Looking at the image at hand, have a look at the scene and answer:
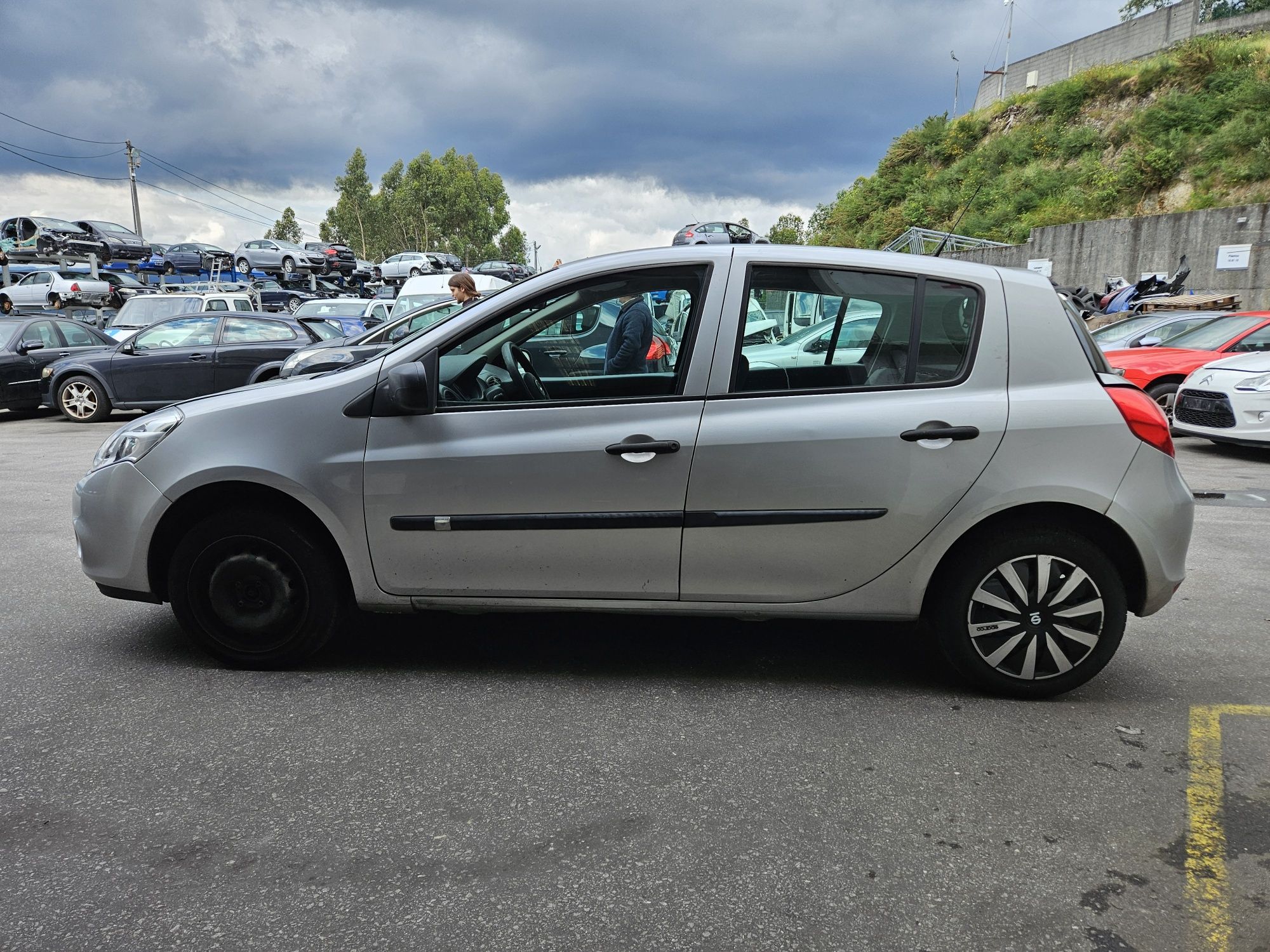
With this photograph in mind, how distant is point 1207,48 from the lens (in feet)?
108

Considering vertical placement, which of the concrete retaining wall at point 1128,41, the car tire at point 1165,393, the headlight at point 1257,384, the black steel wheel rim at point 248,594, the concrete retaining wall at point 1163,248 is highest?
the concrete retaining wall at point 1128,41

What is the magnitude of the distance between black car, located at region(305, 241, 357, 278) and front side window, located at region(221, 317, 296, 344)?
31.2 m

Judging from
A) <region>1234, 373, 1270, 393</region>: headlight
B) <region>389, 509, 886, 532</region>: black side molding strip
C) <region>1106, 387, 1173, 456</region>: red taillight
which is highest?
<region>1106, 387, 1173, 456</region>: red taillight

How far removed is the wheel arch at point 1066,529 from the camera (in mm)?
3525

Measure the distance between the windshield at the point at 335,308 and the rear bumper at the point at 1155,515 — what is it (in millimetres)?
17819

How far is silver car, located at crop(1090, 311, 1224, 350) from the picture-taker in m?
12.8

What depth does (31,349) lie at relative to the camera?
1414cm

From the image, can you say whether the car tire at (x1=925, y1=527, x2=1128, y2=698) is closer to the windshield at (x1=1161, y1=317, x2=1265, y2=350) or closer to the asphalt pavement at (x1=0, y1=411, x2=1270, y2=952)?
the asphalt pavement at (x1=0, y1=411, x2=1270, y2=952)

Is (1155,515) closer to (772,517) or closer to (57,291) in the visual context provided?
(772,517)

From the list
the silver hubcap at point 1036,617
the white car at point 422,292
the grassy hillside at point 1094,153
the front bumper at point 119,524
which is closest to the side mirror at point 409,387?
the front bumper at point 119,524

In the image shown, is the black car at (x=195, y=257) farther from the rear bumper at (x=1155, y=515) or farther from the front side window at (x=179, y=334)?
the rear bumper at (x=1155, y=515)

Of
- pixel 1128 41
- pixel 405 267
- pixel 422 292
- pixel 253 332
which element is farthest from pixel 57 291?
pixel 1128 41

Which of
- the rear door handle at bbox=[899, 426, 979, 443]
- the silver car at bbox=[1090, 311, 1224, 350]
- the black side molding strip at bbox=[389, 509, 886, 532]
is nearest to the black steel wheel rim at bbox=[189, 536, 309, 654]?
the black side molding strip at bbox=[389, 509, 886, 532]

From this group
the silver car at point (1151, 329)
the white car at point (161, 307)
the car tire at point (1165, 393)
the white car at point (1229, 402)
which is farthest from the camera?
the white car at point (161, 307)
